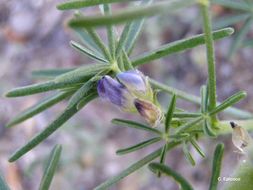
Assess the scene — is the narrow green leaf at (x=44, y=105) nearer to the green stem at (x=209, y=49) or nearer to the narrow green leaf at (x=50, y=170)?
the narrow green leaf at (x=50, y=170)

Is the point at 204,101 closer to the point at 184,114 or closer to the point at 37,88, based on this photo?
the point at 184,114

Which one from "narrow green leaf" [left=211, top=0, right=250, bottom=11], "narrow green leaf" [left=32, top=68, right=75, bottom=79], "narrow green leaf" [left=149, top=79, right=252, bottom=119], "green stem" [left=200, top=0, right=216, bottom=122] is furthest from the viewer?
"narrow green leaf" [left=211, top=0, right=250, bottom=11]

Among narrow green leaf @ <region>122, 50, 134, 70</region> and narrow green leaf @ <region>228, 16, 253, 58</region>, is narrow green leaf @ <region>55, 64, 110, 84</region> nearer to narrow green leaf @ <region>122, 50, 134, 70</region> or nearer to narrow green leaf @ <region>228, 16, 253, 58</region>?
narrow green leaf @ <region>122, 50, 134, 70</region>

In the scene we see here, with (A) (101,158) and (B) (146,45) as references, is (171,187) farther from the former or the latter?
(B) (146,45)

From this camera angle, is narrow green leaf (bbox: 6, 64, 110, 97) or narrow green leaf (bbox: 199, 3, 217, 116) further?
narrow green leaf (bbox: 6, 64, 110, 97)

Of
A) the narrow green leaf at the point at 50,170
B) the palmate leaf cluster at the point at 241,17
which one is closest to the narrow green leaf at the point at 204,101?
the narrow green leaf at the point at 50,170

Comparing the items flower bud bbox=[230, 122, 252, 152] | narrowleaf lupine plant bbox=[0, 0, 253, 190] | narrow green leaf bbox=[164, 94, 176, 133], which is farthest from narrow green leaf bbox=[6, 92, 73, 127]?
flower bud bbox=[230, 122, 252, 152]
